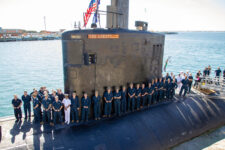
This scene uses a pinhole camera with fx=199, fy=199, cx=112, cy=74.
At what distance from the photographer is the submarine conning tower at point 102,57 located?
6789 mm

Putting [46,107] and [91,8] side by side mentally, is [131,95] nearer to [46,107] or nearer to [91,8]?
[46,107]

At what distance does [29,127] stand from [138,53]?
5.01 meters

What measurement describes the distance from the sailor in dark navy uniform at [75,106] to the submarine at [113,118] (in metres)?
0.19

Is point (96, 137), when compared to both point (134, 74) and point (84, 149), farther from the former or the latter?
point (134, 74)

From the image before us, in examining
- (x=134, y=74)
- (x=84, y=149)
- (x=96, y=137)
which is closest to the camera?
(x=84, y=149)

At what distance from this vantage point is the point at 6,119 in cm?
797

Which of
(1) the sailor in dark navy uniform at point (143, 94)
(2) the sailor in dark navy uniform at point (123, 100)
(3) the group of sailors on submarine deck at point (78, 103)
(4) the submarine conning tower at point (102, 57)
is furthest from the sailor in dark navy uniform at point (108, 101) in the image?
(1) the sailor in dark navy uniform at point (143, 94)

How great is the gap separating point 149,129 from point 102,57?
3330mm

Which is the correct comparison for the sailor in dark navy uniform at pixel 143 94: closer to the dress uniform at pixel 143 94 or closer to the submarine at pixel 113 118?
the dress uniform at pixel 143 94

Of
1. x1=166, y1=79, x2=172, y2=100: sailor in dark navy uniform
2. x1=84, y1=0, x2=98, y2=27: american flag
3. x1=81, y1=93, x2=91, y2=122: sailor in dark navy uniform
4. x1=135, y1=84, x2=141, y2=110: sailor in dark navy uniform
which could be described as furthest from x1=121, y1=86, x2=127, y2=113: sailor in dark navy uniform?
x1=166, y1=79, x2=172, y2=100: sailor in dark navy uniform

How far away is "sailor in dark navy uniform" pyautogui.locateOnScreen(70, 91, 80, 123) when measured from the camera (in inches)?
283

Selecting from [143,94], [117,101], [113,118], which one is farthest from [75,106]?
[143,94]

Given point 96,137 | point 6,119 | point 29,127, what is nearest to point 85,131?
point 96,137

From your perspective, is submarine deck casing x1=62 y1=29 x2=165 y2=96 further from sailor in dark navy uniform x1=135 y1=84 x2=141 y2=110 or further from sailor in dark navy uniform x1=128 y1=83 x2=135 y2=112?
sailor in dark navy uniform x1=135 y1=84 x2=141 y2=110
